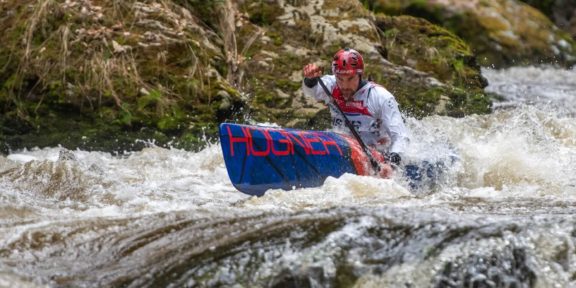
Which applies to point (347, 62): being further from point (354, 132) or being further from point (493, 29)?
point (493, 29)

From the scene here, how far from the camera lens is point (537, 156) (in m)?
7.64

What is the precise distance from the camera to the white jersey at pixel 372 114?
6695mm

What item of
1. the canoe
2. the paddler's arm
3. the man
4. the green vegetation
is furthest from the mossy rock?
the canoe

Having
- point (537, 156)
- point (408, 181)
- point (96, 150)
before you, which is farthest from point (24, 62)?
point (537, 156)

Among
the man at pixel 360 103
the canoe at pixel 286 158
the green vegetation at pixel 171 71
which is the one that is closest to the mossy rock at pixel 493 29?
the green vegetation at pixel 171 71

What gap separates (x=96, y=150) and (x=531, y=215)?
191 inches

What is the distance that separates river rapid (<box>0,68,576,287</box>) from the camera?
11.7ft

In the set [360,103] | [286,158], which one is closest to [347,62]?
[360,103]

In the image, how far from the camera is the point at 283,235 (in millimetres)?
3867

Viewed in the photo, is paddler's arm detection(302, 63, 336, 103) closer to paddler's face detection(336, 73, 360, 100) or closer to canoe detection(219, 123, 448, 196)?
paddler's face detection(336, 73, 360, 100)

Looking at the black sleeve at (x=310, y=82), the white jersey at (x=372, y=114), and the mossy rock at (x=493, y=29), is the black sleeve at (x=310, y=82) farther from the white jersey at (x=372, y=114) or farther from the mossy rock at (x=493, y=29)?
the mossy rock at (x=493, y=29)

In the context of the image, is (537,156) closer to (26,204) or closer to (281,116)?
(281,116)

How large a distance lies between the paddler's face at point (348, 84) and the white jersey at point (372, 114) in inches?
1.8

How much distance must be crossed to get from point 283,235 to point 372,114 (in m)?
3.18
